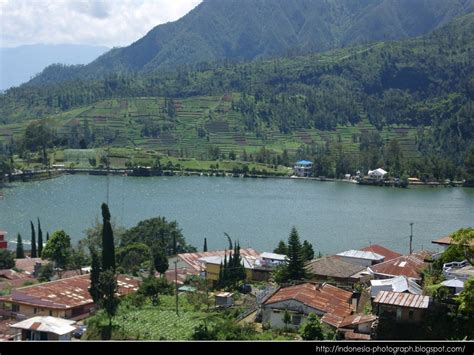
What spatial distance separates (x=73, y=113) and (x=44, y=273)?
35661 mm

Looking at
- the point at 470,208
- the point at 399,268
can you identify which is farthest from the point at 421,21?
the point at 399,268

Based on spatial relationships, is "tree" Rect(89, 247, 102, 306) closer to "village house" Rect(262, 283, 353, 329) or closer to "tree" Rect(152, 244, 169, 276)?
"village house" Rect(262, 283, 353, 329)

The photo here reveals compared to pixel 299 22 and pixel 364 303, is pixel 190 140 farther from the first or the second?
pixel 299 22

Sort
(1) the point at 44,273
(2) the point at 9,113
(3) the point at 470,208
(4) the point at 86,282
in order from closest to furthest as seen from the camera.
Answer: (4) the point at 86,282 < (1) the point at 44,273 < (3) the point at 470,208 < (2) the point at 9,113

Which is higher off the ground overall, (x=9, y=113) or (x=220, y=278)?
(x=9, y=113)

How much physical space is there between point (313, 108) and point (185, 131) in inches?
364

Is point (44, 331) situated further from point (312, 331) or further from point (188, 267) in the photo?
point (188, 267)

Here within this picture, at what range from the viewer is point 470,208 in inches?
951

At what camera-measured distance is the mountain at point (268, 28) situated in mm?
104812

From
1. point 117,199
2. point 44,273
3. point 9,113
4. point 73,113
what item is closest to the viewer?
point 44,273

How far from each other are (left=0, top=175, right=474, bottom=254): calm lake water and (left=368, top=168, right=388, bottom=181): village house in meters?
1.27

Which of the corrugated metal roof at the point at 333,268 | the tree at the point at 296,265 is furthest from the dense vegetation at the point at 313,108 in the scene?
the tree at the point at 296,265

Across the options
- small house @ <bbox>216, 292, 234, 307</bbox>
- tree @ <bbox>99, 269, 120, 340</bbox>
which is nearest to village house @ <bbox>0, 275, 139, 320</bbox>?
tree @ <bbox>99, 269, 120, 340</bbox>

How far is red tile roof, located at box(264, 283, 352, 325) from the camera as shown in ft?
24.4
